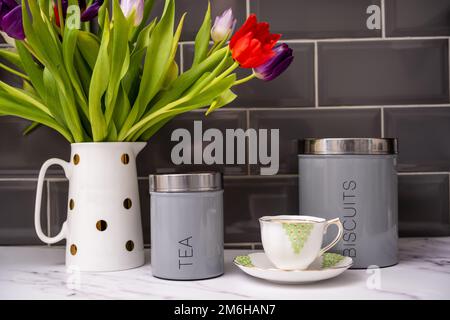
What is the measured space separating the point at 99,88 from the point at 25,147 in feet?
1.17

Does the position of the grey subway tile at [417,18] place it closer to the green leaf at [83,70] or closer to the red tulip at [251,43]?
the red tulip at [251,43]

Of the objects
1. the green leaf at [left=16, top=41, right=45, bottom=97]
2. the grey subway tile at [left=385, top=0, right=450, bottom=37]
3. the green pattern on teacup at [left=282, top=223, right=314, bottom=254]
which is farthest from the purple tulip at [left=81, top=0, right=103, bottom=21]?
the grey subway tile at [left=385, top=0, right=450, bottom=37]

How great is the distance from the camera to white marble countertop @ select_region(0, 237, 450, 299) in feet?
2.17

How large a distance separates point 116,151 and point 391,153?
16.7 inches

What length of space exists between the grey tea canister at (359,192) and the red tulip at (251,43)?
16cm

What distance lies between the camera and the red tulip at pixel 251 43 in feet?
2.41

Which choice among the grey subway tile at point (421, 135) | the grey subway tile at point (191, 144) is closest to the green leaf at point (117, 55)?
the grey subway tile at point (191, 144)

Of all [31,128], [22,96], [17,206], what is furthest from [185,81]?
[17,206]

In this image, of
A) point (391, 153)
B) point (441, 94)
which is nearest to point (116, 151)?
point (391, 153)

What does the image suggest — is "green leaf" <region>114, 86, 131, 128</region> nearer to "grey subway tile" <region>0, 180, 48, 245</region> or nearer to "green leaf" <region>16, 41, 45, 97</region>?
"green leaf" <region>16, 41, 45, 97</region>

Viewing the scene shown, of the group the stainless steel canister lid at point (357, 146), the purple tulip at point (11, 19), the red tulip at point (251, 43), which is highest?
the purple tulip at point (11, 19)

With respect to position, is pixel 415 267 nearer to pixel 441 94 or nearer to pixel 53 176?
pixel 441 94

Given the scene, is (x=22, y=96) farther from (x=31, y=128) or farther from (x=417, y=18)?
(x=417, y=18)

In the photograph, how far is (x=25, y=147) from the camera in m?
1.02
